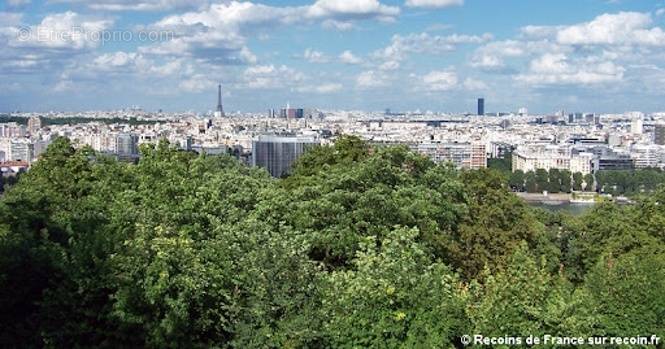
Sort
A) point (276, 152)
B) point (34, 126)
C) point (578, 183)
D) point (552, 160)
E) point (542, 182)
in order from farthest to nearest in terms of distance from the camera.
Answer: point (34, 126), point (552, 160), point (578, 183), point (542, 182), point (276, 152)

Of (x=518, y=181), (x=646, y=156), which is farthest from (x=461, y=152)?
(x=646, y=156)

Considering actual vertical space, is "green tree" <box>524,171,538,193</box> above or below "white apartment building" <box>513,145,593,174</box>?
below

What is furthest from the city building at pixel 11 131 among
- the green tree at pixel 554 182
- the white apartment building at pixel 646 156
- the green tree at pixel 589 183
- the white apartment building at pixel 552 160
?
the white apartment building at pixel 646 156

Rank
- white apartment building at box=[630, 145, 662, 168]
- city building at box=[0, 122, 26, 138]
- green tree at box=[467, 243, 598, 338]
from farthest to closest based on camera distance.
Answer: city building at box=[0, 122, 26, 138] < white apartment building at box=[630, 145, 662, 168] < green tree at box=[467, 243, 598, 338]

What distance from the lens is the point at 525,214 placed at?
49.3 feet

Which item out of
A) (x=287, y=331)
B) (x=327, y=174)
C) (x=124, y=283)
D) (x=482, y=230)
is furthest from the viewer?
(x=482, y=230)

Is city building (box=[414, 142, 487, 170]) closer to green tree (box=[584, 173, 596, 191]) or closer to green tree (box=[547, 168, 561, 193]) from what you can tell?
green tree (box=[547, 168, 561, 193])

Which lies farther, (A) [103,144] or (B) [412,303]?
(A) [103,144]

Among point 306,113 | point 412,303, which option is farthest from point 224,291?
point 306,113

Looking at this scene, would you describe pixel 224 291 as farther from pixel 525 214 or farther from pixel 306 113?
pixel 306 113

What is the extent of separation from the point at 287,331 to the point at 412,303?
1.09 m

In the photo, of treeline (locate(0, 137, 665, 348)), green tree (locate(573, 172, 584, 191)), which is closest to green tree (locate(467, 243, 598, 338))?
treeline (locate(0, 137, 665, 348))

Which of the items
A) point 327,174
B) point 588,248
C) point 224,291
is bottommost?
point 588,248

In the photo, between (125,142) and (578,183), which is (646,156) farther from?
(125,142)
